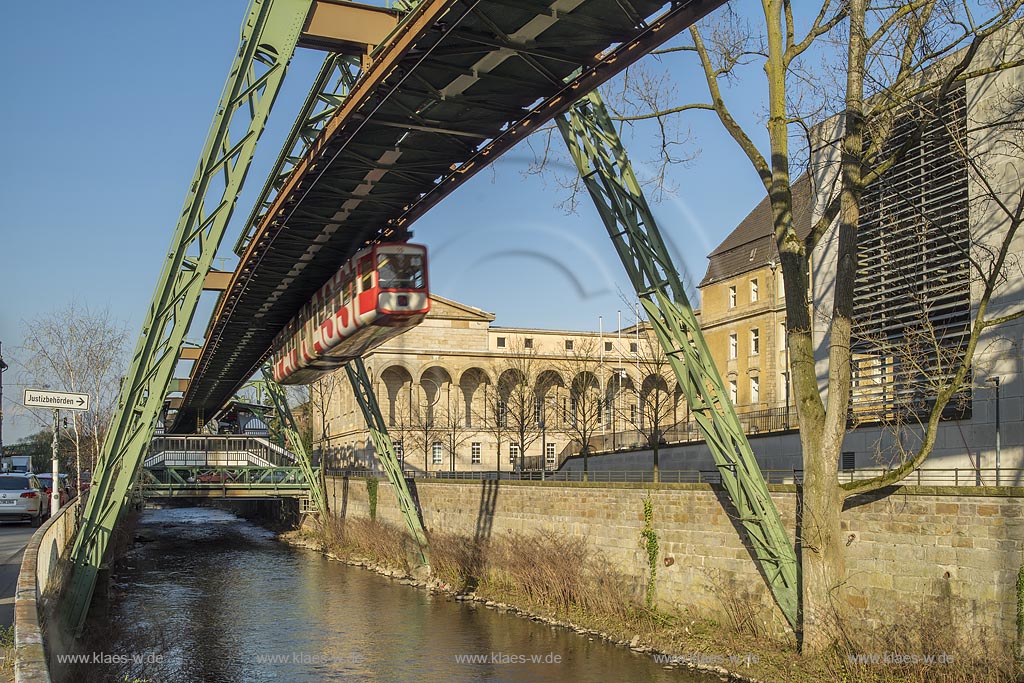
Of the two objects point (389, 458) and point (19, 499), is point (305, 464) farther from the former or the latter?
point (19, 499)

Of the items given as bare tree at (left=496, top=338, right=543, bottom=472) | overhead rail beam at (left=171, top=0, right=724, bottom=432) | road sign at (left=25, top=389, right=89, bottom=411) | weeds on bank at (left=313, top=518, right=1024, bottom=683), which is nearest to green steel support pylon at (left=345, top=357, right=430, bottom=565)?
weeds on bank at (left=313, top=518, right=1024, bottom=683)

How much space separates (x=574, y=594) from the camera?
24.5m

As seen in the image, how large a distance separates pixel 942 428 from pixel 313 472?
1405 inches

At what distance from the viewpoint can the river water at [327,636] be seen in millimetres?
19469

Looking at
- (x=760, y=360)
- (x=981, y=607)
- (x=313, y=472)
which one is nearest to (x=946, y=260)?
(x=981, y=607)

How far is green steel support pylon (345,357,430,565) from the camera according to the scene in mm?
34062

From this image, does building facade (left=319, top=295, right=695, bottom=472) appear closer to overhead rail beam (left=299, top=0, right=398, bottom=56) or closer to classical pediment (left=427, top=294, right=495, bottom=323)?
classical pediment (left=427, top=294, right=495, bottom=323)

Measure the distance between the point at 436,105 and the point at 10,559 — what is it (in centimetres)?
1280

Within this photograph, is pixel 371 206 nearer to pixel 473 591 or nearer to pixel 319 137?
pixel 319 137

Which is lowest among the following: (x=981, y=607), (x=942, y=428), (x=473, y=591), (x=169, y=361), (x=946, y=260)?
(x=473, y=591)

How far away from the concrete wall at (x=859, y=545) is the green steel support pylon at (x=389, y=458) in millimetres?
5282

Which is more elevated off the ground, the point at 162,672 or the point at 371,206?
the point at 371,206

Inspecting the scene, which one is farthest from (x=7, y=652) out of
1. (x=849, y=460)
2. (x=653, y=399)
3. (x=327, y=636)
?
(x=653, y=399)

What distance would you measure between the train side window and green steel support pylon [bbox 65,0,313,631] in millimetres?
5217
